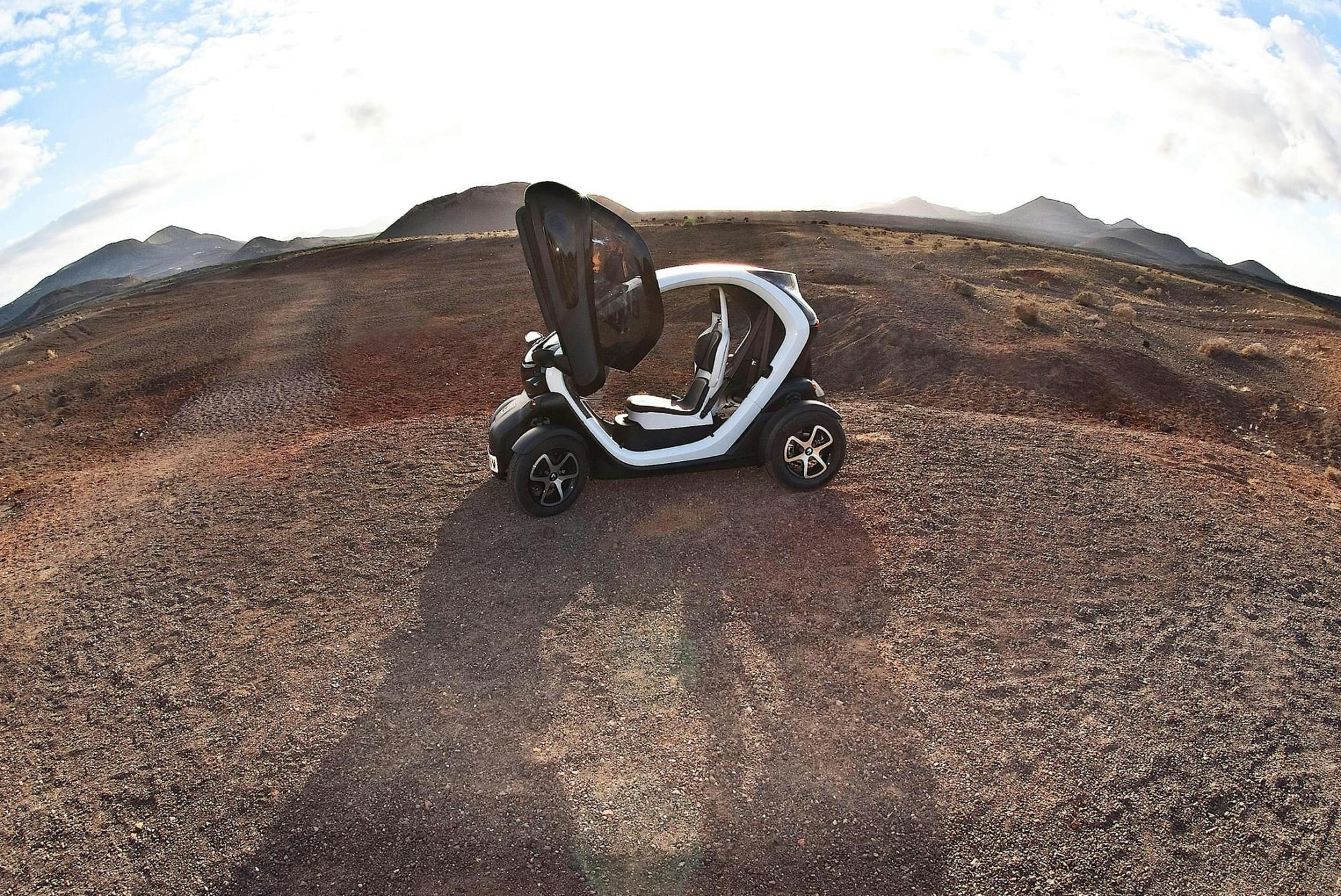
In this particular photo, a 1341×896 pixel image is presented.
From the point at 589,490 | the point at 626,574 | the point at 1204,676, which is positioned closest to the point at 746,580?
the point at 626,574

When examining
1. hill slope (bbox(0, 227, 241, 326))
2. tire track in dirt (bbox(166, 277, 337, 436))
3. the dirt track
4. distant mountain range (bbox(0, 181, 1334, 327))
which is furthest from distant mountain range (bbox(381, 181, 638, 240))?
the dirt track

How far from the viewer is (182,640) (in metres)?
6.06

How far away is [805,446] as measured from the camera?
25.3 ft

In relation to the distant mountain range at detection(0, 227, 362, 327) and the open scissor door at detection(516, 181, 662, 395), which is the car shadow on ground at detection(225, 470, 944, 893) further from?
the distant mountain range at detection(0, 227, 362, 327)

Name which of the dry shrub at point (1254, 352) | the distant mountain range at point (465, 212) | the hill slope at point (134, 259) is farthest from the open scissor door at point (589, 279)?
the hill slope at point (134, 259)

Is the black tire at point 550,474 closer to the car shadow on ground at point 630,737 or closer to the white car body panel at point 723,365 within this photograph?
the white car body panel at point 723,365

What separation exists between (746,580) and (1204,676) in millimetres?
3481

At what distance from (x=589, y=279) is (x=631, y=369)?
41.2 inches

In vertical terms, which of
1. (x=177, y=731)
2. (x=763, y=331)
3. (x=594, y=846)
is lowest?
(x=594, y=846)

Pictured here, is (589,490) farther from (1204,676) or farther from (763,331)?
(1204,676)

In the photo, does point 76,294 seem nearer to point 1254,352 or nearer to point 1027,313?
point 1027,313

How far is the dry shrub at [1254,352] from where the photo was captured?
14.8 metres

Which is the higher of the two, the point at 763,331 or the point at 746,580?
the point at 763,331

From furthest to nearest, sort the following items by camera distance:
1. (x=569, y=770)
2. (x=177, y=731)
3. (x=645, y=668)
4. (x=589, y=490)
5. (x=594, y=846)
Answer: (x=589, y=490) < (x=645, y=668) < (x=177, y=731) < (x=569, y=770) < (x=594, y=846)
